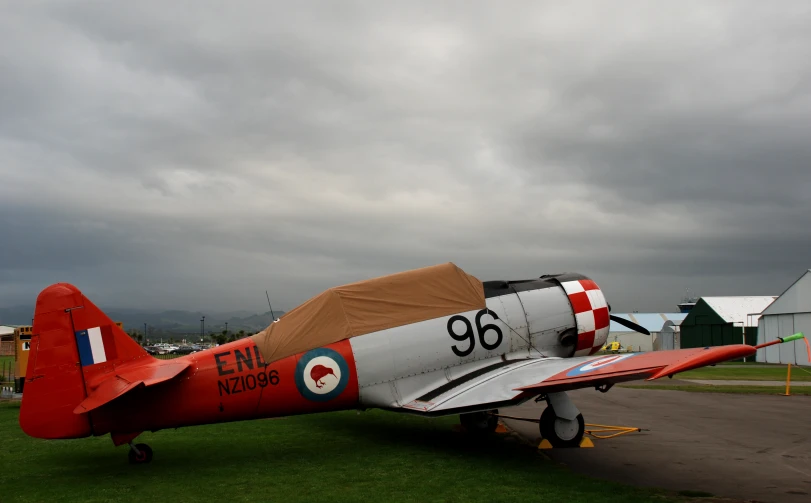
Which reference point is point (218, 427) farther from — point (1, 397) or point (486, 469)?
point (1, 397)

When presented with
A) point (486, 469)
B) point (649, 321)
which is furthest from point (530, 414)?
point (649, 321)

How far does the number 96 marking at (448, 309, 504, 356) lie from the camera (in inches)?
331

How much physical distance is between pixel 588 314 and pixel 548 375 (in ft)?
8.52

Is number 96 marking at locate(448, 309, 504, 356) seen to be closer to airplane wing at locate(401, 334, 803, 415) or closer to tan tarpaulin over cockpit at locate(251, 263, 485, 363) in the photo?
tan tarpaulin over cockpit at locate(251, 263, 485, 363)

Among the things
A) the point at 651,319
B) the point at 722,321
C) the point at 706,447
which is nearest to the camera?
the point at 706,447

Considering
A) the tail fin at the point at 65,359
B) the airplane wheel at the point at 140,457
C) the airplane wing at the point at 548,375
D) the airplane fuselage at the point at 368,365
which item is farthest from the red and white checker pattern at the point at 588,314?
the tail fin at the point at 65,359

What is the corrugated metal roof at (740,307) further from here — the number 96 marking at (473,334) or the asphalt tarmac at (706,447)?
the number 96 marking at (473,334)

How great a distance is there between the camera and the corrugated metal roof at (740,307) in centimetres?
4009

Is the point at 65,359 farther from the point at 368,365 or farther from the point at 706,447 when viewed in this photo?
the point at 706,447

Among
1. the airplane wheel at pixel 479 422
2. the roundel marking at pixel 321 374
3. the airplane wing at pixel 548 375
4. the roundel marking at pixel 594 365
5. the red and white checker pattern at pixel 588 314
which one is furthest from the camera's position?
the airplane wheel at pixel 479 422


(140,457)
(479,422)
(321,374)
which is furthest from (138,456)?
(479,422)

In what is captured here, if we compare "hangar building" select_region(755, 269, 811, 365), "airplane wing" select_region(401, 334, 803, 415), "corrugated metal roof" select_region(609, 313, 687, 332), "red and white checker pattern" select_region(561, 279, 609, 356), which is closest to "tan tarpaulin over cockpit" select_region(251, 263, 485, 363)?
"airplane wing" select_region(401, 334, 803, 415)

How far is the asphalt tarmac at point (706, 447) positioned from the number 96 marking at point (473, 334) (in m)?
1.69

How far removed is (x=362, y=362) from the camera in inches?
313
